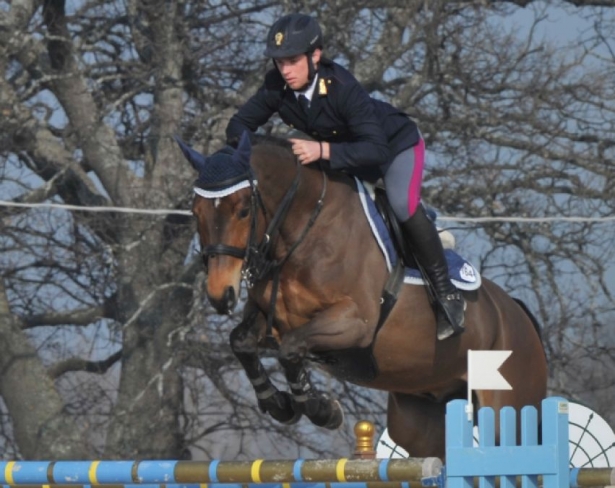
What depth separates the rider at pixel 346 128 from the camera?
16.2 feet

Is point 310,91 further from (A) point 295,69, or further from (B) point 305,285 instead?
(B) point 305,285

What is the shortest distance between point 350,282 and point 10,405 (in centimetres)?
686

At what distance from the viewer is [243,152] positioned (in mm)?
4691

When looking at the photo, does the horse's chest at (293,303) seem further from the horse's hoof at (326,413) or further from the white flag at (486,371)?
the white flag at (486,371)

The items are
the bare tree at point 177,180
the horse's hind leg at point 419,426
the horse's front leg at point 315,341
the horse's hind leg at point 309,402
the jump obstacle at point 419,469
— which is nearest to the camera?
the jump obstacle at point 419,469

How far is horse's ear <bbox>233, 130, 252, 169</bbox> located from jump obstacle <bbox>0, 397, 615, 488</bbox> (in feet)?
3.49

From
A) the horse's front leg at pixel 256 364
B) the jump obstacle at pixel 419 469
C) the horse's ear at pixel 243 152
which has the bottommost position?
the jump obstacle at pixel 419 469

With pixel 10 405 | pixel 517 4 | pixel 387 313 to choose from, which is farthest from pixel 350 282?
pixel 517 4

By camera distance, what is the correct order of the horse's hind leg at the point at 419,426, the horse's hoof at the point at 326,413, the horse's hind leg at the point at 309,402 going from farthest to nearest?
the horse's hind leg at the point at 419,426 → the horse's hoof at the point at 326,413 → the horse's hind leg at the point at 309,402

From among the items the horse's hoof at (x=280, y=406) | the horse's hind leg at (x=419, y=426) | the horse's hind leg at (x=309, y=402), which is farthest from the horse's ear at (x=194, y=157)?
the horse's hind leg at (x=419, y=426)

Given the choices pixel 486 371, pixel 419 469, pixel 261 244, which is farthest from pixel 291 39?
pixel 419 469

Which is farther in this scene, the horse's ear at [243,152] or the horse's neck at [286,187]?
the horse's neck at [286,187]

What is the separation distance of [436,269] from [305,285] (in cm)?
62

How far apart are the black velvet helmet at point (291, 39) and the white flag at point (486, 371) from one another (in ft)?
5.05
